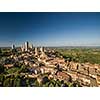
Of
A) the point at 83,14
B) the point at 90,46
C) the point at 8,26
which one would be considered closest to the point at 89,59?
the point at 90,46

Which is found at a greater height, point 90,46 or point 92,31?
point 92,31
